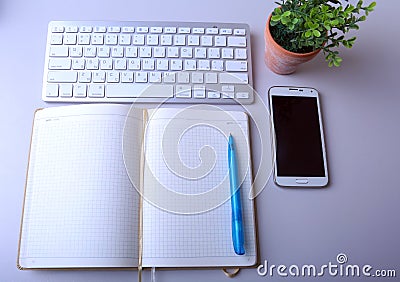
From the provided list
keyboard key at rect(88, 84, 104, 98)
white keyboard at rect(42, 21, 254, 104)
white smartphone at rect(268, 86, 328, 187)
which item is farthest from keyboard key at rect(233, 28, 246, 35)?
keyboard key at rect(88, 84, 104, 98)

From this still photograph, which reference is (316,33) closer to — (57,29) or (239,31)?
(239,31)

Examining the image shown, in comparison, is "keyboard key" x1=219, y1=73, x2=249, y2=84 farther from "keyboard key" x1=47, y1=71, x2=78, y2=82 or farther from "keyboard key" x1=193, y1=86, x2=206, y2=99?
"keyboard key" x1=47, y1=71, x2=78, y2=82

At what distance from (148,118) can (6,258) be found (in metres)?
0.30

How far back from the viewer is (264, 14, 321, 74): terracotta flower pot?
0.60 m

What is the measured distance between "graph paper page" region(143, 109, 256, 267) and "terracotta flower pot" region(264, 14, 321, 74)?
110 mm

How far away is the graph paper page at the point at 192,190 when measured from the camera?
1.81ft

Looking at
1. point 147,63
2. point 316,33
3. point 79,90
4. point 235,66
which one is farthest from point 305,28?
point 79,90

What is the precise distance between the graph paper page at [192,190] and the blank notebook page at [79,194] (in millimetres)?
33

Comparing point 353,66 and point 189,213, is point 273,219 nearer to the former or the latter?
point 189,213

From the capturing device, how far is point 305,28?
1.85ft

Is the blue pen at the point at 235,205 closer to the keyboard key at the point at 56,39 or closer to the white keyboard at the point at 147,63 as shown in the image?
the white keyboard at the point at 147,63

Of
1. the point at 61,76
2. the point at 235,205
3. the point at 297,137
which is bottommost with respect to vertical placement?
the point at 235,205

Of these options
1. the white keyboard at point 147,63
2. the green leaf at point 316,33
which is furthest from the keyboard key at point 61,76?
the green leaf at point 316,33

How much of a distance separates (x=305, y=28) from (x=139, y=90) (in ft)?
0.94
